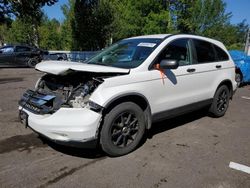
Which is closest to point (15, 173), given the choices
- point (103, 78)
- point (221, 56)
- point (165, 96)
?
point (103, 78)

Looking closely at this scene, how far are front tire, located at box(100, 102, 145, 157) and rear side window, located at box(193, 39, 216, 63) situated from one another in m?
1.94

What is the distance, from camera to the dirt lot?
3.48 metres

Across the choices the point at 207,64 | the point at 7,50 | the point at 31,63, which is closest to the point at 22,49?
the point at 7,50

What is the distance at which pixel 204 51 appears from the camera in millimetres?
5652

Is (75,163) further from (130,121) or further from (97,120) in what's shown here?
(130,121)

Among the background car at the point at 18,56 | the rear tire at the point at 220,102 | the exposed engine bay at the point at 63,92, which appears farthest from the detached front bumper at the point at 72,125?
the background car at the point at 18,56

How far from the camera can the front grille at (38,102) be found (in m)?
3.90

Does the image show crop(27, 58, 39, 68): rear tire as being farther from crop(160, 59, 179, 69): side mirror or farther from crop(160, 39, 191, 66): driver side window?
crop(160, 59, 179, 69): side mirror

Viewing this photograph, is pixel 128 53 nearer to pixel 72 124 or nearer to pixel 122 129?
pixel 122 129

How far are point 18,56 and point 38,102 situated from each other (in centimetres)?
1479

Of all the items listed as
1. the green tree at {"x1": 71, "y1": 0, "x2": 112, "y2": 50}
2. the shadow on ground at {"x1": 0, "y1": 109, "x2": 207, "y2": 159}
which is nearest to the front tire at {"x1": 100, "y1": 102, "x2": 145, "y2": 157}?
the shadow on ground at {"x1": 0, "y1": 109, "x2": 207, "y2": 159}

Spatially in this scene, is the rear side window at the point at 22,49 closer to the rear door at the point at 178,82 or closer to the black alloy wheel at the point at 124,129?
the rear door at the point at 178,82

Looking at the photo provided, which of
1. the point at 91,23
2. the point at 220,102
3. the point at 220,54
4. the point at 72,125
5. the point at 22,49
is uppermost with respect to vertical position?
the point at 91,23

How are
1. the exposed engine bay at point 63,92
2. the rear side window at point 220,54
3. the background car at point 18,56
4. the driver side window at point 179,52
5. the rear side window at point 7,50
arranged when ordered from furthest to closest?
the rear side window at point 7,50 → the background car at point 18,56 → the rear side window at point 220,54 → the driver side window at point 179,52 → the exposed engine bay at point 63,92
